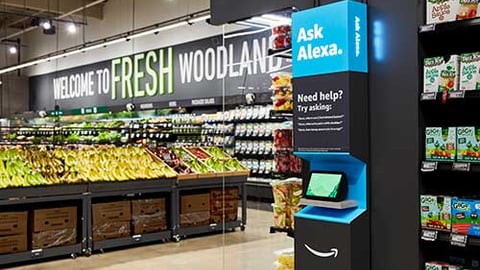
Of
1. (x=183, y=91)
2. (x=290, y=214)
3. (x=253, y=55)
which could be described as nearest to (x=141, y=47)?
(x=183, y=91)

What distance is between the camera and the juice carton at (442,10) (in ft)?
9.00

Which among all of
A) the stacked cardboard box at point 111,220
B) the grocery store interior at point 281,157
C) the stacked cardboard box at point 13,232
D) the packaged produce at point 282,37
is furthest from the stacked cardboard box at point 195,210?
the packaged produce at point 282,37

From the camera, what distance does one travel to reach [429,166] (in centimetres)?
281

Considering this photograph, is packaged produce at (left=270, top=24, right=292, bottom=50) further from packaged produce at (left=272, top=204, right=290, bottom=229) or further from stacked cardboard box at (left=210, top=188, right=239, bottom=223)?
stacked cardboard box at (left=210, top=188, right=239, bottom=223)

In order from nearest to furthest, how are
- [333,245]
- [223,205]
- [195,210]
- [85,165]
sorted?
[333,245] → [85,165] → [195,210] → [223,205]

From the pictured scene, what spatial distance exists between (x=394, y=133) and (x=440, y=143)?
0.27 m

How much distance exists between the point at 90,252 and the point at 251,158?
5265 mm

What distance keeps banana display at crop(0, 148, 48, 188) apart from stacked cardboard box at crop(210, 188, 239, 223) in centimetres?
267

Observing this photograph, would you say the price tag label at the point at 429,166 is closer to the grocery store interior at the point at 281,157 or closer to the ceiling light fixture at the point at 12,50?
the grocery store interior at the point at 281,157

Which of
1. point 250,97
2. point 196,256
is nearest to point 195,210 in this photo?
point 196,256

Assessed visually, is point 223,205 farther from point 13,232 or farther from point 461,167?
point 461,167

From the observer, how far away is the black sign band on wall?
39.6 feet

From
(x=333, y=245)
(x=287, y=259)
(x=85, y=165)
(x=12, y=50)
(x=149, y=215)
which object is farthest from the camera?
(x=12, y=50)

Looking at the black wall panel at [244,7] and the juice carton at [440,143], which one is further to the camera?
the black wall panel at [244,7]
